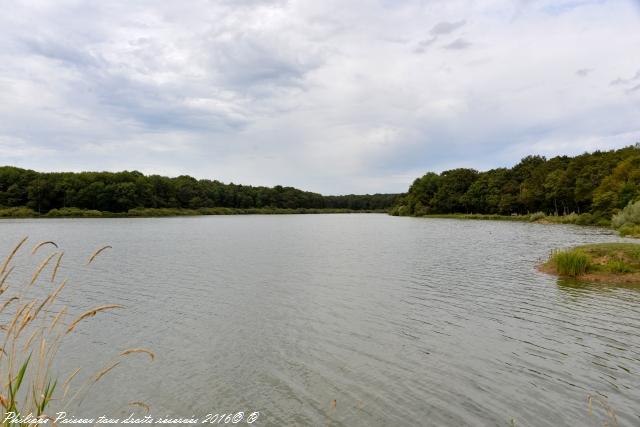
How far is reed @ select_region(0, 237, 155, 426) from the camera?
176 inches

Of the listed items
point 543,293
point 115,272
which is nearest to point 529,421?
point 543,293

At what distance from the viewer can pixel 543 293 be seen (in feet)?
71.5

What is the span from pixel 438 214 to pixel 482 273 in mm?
124251

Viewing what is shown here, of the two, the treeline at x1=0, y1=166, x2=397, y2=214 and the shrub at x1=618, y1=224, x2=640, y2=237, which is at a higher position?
the treeline at x1=0, y1=166, x2=397, y2=214

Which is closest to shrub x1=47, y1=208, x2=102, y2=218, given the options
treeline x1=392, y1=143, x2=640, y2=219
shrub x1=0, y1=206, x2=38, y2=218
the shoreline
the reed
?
the shoreline

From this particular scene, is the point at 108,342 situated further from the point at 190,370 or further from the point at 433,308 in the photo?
the point at 433,308

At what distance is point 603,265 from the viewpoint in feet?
86.4

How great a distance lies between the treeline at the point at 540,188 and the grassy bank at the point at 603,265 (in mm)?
52591

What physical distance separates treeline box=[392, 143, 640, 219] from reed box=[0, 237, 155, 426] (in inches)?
3188

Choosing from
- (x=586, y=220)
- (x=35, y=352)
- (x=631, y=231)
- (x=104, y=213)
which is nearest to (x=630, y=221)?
(x=631, y=231)

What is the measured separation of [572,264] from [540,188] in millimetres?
99150

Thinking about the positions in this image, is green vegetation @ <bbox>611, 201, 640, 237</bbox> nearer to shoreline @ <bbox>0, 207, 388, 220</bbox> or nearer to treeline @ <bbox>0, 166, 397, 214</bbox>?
shoreline @ <bbox>0, 207, 388, 220</bbox>

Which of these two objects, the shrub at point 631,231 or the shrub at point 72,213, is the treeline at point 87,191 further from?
the shrub at point 631,231

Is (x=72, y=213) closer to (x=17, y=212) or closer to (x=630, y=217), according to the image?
(x=17, y=212)
